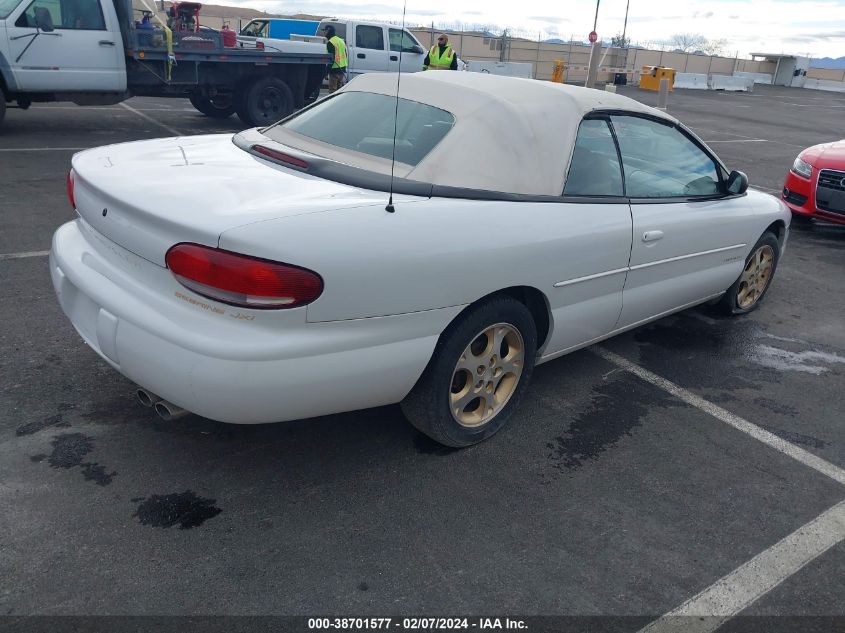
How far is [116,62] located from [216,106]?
2.62m

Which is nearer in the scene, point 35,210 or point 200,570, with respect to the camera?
point 200,570

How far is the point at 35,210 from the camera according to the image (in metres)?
6.36

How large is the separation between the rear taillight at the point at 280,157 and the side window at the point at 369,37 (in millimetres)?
13837

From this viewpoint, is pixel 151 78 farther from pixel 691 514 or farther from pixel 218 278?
pixel 691 514

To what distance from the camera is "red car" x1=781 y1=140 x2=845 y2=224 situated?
7242 mm

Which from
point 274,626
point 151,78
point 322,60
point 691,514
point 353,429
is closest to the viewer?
point 274,626

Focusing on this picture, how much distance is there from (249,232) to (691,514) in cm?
204

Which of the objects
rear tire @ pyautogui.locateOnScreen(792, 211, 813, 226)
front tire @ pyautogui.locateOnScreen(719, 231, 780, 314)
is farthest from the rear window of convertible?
rear tire @ pyautogui.locateOnScreen(792, 211, 813, 226)

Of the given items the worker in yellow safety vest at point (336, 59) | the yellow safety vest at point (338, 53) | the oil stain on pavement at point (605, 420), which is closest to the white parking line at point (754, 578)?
the oil stain on pavement at point (605, 420)

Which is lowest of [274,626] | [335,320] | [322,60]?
[274,626]

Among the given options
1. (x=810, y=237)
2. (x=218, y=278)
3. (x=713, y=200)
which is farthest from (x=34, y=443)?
(x=810, y=237)

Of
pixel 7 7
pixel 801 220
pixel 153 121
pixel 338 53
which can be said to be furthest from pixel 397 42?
pixel 801 220

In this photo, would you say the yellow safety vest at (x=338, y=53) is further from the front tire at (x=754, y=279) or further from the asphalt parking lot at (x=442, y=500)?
the asphalt parking lot at (x=442, y=500)

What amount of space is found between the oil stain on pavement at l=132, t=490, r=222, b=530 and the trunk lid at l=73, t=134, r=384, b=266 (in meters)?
0.90
